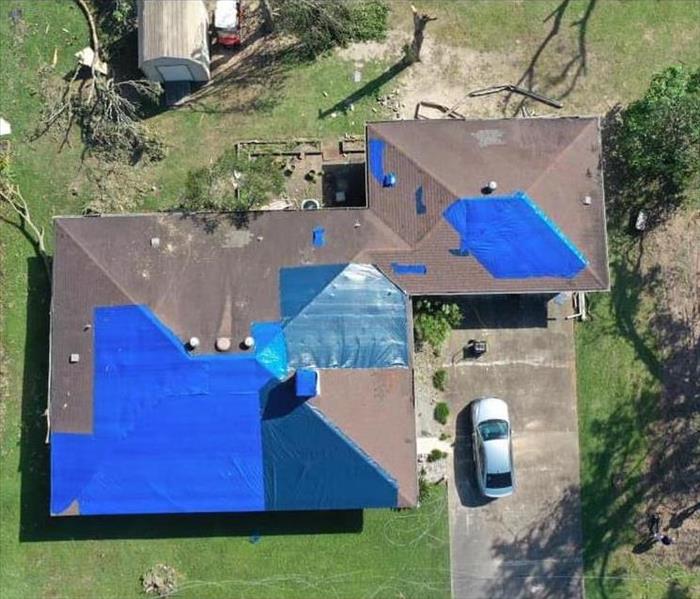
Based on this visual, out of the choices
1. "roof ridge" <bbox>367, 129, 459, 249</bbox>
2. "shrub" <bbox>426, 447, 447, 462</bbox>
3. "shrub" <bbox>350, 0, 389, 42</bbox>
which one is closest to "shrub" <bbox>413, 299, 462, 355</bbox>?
"roof ridge" <bbox>367, 129, 459, 249</bbox>

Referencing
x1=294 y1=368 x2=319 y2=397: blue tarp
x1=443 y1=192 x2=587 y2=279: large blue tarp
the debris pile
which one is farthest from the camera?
the debris pile

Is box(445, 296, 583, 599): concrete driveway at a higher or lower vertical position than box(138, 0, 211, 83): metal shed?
lower

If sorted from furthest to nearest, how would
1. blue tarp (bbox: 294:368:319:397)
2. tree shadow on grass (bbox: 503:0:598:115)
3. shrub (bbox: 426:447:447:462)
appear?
tree shadow on grass (bbox: 503:0:598:115)
shrub (bbox: 426:447:447:462)
blue tarp (bbox: 294:368:319:397)

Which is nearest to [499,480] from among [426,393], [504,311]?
[426,393]

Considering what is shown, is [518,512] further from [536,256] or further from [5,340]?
[5,340]

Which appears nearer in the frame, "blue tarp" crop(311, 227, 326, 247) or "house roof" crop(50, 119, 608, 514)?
"house roof" crop(50, 119, 608, 514)

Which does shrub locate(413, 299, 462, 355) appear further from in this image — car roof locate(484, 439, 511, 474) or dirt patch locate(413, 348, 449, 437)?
car roof locate(484, 439, 511, 474)

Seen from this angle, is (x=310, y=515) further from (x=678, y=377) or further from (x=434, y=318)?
(x=678, y=377)

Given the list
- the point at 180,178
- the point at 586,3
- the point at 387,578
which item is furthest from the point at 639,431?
the point at 180,178
